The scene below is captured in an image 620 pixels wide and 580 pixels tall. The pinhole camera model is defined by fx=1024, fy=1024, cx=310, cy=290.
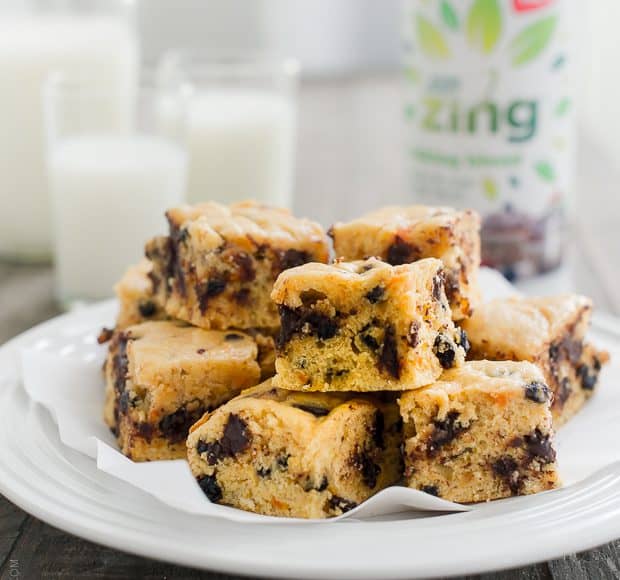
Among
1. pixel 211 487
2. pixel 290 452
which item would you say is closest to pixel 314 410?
pixel 290 452

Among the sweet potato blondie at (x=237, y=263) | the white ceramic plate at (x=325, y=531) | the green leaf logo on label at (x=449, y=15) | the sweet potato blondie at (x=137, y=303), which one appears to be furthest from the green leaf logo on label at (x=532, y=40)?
the white ceramic plate at (x=325, y=531)

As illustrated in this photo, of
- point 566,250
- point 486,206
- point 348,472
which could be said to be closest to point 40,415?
point 348,472

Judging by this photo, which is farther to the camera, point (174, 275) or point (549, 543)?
point (174, 275)

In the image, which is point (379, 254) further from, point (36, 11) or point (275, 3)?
point (275, 3)

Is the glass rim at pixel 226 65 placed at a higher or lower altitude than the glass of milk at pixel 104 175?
higher

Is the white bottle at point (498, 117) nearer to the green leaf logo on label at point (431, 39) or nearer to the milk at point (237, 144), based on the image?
the green leaf logo on label at point (431, 39)

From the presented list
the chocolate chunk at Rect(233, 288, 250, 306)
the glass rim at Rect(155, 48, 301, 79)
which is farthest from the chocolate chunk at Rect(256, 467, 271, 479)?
the glass rim at Rect(155, 48, 301, 79)

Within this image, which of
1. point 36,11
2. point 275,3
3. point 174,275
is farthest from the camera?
point 275,3
